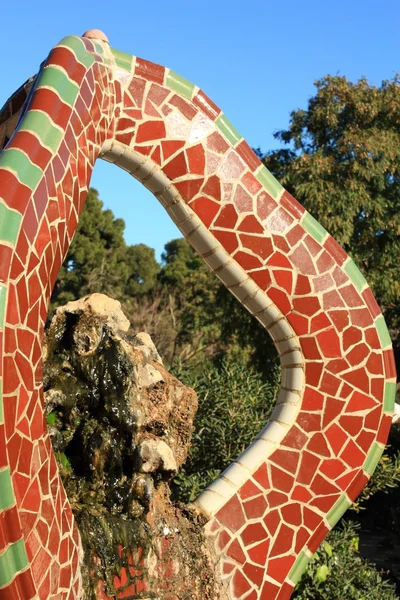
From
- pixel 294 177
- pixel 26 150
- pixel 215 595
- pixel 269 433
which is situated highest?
pixel 294 177

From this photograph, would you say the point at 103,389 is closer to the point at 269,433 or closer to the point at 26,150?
the point at 269,433

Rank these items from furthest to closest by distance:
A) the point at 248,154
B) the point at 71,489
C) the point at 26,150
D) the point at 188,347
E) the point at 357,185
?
the point at 188,347 < the point at 357,185 < the point at 248,154 < the point at 71,489 < the point at 26,150

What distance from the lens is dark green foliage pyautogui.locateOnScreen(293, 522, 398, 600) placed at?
22.6 ft

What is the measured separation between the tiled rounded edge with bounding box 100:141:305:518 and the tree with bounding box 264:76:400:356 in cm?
877

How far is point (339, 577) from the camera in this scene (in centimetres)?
699

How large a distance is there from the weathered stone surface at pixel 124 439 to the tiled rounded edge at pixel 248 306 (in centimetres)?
27

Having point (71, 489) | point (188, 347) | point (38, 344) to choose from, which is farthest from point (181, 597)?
point (188, 347)

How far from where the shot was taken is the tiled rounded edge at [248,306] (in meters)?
4.47

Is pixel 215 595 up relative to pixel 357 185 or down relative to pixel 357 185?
down

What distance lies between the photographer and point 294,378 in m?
4.73

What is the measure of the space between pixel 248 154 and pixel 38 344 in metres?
1.94

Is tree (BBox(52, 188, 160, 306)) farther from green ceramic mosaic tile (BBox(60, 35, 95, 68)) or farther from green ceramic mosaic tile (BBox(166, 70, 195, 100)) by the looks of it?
green ceramic mosaic tile (BBox(60, 35, 95, 68))

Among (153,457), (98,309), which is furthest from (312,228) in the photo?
(153,457)

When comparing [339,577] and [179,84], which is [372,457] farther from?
[339,577]
